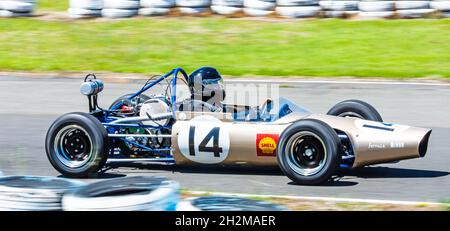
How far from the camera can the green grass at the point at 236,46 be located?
15.3 m

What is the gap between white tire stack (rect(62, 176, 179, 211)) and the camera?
20.5ft

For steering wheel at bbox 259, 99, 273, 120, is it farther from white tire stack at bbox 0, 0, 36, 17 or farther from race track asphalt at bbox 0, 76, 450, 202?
white tire stack at bbox 0, 0, 36, 17

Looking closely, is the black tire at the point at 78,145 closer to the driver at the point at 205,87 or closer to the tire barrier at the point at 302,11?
the driver at the point at 205,87

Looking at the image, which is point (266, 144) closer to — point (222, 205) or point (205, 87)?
point (205, 87)

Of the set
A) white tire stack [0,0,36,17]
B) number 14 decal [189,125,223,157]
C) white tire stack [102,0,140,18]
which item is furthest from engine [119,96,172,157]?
white tire stack [0,0,36,17]

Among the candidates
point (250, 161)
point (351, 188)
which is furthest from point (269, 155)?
point (351, 188)

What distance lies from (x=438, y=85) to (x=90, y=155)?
6.50 m

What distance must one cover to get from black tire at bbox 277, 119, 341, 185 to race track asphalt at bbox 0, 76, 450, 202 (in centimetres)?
13

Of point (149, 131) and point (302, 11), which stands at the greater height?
point (302, 11)

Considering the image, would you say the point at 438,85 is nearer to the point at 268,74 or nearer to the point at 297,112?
the point at 268,74

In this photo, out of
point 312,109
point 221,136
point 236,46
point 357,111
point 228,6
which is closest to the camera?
A: point 221,136

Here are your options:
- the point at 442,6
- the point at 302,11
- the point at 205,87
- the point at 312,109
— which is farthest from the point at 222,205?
the point at 302,11

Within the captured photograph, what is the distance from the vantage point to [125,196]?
20.8ft

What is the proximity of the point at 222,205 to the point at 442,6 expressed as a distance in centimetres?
1181
